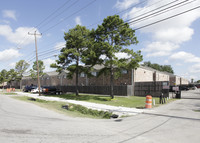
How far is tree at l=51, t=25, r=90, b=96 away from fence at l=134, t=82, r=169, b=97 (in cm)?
1014

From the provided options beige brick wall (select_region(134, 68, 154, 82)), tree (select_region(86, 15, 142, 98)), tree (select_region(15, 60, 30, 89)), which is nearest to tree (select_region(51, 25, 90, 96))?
tree (select_region(86, 15, 142, 98))

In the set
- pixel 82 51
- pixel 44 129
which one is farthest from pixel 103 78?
pixel 44 129

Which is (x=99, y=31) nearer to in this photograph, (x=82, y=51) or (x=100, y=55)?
(x=100, y=55)

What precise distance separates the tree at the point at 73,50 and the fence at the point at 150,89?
10.1 m

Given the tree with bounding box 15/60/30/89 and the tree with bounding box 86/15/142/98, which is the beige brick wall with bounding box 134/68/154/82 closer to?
the tree with bounding box 86/15/142/98

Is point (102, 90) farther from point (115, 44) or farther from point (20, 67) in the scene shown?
point (20, 67)

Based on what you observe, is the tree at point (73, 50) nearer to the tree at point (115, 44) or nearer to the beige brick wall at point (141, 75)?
the tree at point (115, 44)

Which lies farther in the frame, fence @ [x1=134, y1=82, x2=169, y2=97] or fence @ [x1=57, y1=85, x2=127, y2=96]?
fence @ [x1=57, y1=85, x2=127, y2=96]

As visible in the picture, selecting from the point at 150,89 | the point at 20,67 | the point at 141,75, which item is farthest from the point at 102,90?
the point at 20,67

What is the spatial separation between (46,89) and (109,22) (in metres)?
19.3

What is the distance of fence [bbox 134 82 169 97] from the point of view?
79.9ft

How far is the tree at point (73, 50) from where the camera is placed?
A: 2556 cm

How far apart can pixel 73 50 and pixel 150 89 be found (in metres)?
14.3

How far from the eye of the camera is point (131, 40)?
20.1 m
